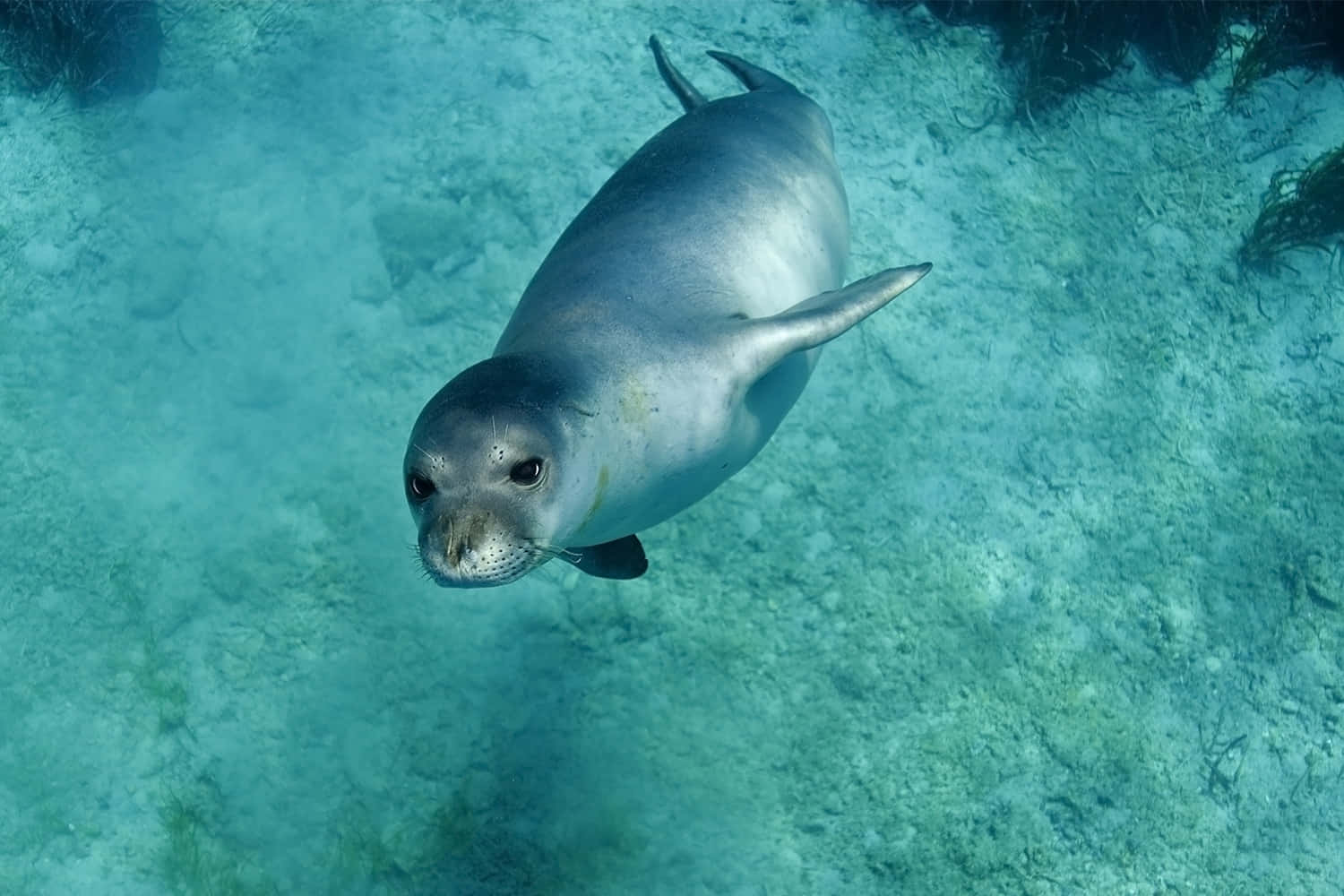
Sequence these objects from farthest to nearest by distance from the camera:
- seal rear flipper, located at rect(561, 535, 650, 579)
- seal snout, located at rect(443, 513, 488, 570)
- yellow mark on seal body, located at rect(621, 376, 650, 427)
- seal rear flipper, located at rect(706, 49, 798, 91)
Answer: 1. seal rear flipper, located at rect(706, 49, 798, 91)
2. seal rear flipper, located at rect(561, 535, 650, 579)
3. yellow mark on seal body, located at rect(621, 376, 650, 427)
4. seal snout, located at rect(443, 513, 488, 570)

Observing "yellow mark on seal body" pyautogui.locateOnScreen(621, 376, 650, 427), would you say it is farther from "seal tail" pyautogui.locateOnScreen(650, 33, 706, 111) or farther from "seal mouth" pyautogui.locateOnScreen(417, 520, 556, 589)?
"seal tail" pyautogui.locateOnScreen(650, 33, 706, 111)

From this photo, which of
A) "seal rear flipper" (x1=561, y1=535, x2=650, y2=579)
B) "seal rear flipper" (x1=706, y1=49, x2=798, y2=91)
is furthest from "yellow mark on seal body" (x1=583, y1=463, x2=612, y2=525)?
"seal rear flipper" (x1=706, y1=49, x2=798, y2=91)

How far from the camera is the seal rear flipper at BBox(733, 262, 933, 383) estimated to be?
252cm

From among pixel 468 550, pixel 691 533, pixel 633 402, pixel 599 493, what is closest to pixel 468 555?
pixel 468 550

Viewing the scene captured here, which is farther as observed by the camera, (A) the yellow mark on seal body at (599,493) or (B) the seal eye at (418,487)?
(A) the yellow mark on seal body at (599,493)

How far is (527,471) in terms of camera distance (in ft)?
5.92

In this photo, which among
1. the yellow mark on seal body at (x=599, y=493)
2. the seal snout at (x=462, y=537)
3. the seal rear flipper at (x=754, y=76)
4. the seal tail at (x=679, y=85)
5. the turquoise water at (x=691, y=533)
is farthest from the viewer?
the seal tail at (x=679, y=85)

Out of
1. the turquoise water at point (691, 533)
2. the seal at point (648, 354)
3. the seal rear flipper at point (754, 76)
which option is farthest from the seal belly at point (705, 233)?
the turquoise water at point (691, 533)

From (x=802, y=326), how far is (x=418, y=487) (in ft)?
4.28

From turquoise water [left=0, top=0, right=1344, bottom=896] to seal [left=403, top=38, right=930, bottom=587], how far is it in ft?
3.80

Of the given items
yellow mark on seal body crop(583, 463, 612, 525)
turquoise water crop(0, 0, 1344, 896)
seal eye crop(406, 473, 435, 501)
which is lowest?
turquoise water crop(0, 0, 1344, 896)

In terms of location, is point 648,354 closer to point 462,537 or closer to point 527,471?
point 527,471

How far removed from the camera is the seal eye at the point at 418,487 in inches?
70.2

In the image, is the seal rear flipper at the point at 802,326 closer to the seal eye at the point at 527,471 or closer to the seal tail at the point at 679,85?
the seal eye at the point at 527,471
